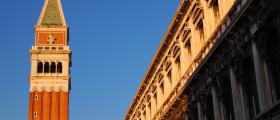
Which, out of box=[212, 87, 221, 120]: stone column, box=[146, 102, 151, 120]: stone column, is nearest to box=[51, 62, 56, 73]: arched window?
box=[146, 102, 151, 120]: stone column

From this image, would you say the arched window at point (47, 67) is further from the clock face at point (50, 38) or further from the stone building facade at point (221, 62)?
the stone building facade at point (221, 62)

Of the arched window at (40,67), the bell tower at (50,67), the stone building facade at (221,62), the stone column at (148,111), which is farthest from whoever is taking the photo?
the arched window at (40,67)

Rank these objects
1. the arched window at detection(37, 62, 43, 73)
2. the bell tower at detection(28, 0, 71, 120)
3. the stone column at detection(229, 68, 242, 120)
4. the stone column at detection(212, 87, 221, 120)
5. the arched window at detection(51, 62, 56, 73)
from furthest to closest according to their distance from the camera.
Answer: the arched window at detection(51, 62, 56, 73) < the arched window at detection(37, 62, 43, 73) < the bell tower at detection(28, 0, 71, 120) < the stone column at detection(212, 87, 221, 120) < the stone column at detection(229, 68, 242, 120)

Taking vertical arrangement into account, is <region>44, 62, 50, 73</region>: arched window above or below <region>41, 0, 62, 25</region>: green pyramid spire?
below

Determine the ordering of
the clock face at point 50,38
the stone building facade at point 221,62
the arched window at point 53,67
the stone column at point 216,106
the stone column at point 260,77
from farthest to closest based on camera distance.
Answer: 1. the clock face at point 50,38
2. the arched window at point 53,67
3. the stone column at point 216,106
4. the stone building facade at point 221,62
5. the stone column at point 260,77

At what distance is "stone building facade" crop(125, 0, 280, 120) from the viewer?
66.7 feet

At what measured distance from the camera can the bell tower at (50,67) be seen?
9512cm

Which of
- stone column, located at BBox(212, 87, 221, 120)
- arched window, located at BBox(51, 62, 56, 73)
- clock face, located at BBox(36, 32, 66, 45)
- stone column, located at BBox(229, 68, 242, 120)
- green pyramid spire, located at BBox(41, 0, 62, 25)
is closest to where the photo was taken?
stone column, located at BBox(229, 68, 242, 120)

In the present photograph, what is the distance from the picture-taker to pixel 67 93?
96688 mm

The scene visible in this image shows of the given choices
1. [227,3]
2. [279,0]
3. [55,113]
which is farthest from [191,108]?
[55,113]

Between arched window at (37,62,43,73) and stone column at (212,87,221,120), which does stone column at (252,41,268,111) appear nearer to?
stone column at (212,87,221,120)

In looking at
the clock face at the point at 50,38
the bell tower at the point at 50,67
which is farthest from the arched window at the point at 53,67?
the clock face at the point at 50,38

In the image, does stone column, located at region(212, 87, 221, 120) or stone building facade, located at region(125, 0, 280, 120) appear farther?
stone column, located at region(212, 87, 221, 120)

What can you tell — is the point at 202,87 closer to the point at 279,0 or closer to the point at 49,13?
the point at 279,0
